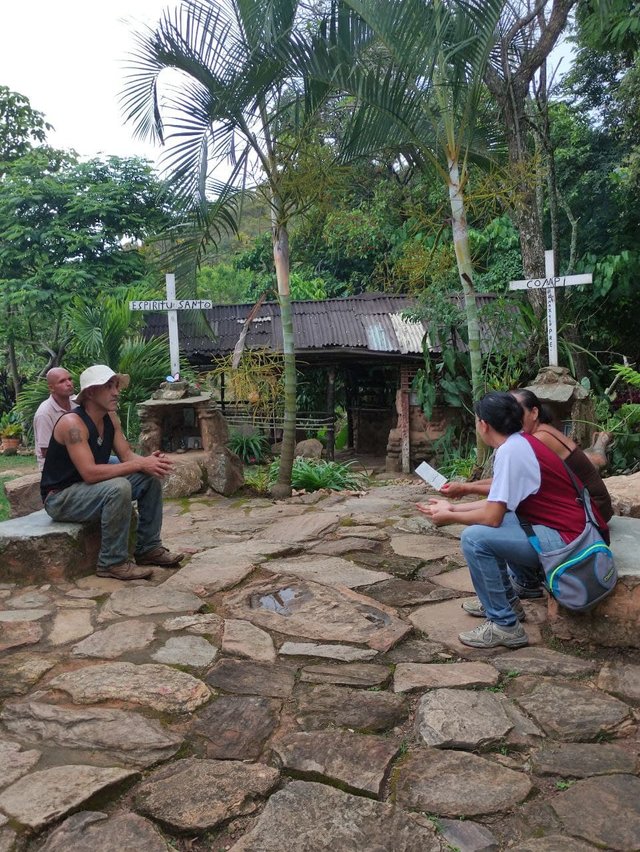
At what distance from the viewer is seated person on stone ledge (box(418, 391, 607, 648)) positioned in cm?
310

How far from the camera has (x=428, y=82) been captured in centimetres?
709

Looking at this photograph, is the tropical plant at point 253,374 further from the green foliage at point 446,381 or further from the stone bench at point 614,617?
the stone bench at point 614,617

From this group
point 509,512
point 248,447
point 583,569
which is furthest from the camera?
point 248,447

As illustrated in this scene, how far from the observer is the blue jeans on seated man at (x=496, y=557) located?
3223 millimetres

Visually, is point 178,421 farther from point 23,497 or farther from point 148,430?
point 23,497

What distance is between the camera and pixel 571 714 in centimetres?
266

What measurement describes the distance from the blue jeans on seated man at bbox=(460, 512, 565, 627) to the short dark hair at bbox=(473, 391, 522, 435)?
44cm

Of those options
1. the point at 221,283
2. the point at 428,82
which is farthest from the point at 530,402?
the point at 221,283

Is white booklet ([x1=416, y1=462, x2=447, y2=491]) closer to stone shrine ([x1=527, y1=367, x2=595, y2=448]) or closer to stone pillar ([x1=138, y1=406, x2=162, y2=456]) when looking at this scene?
stone shrine ([x1=527, y1=367, x2=595, y2=448])

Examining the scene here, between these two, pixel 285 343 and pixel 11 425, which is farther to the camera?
pixel 11 425

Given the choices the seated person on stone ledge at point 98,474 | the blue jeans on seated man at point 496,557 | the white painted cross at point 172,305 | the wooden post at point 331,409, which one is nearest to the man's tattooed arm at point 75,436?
the seated person on stone ledge at point 98,474

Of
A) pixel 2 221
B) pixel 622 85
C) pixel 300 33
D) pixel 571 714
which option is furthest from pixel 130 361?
pixel 571 714

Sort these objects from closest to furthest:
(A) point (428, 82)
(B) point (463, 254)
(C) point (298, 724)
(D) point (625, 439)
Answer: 1. (C) point (298, 724)
2. (A) point (428, 82)
3. (B) point (463, 254)
4. (D) point (625, 439)

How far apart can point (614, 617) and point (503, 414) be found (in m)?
1.01
